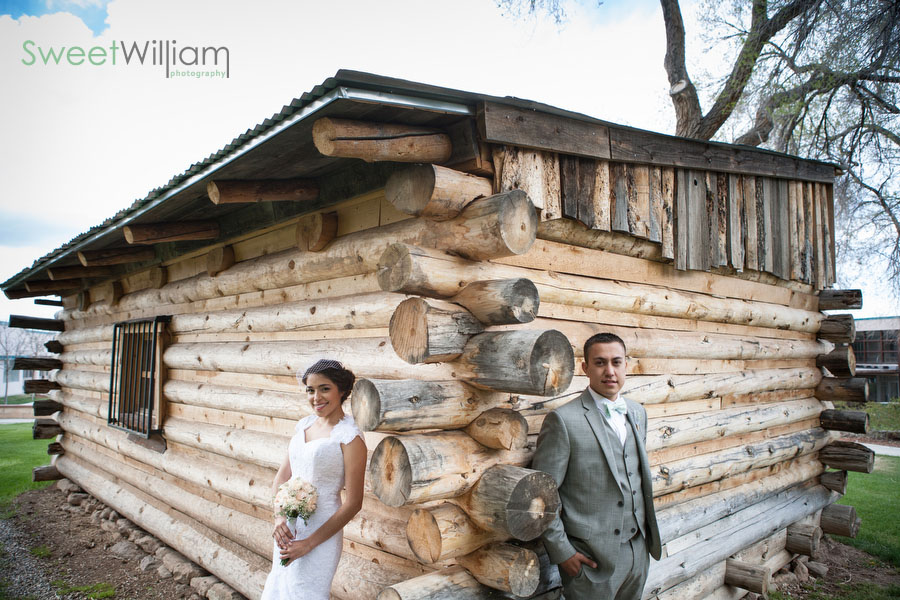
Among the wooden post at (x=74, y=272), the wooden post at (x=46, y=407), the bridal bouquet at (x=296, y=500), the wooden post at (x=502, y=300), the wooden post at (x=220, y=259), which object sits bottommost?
the wooden post at (x=46, y=407)

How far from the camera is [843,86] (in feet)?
48.9

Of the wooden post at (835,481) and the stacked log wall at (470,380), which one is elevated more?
the stacked log wall at (470,380)

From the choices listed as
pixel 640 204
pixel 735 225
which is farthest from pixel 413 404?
pixel 735 225

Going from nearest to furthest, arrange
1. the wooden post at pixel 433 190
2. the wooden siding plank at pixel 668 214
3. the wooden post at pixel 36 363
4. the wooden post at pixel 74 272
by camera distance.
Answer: the wooden post at pixel 433 190
the wooden siding plank at pixel 668 214
the wooden post at pixel 74 272
the wooden post at pixel 36 363

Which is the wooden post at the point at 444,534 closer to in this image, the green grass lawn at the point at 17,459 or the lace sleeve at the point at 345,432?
the lace sleeve at the point at 345,432

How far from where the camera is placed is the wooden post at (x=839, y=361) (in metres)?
7.73

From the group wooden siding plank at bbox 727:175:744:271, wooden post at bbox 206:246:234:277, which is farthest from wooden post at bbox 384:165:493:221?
wooden siding plank at bbox 727:175:744:271

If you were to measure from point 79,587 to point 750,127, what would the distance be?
59.9 feet

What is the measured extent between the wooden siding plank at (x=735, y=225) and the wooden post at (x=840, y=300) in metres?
2.57

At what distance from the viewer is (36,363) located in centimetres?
1213

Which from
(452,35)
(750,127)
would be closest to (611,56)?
(452,35)

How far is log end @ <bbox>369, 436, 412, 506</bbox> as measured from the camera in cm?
304

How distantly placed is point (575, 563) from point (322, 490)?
1.55m

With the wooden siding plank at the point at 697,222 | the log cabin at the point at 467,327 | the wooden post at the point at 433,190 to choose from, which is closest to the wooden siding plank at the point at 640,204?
the log cabin at the point at 467,327
